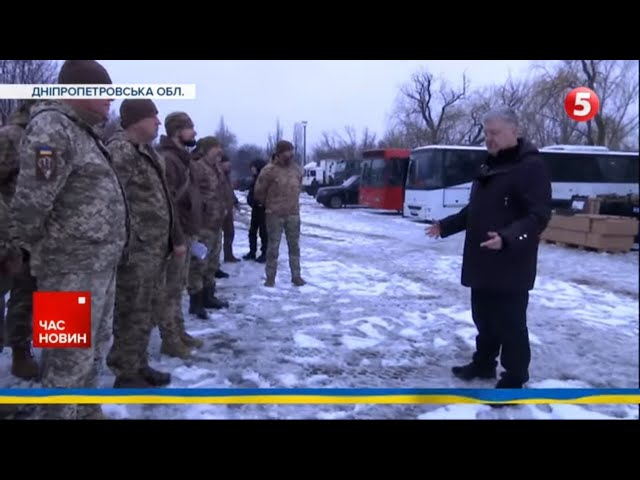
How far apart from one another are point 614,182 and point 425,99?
2.93 feet

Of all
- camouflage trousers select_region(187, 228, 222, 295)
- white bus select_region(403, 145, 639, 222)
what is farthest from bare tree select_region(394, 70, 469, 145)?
camouflage trousers select_region(187, 228, 222, 295)

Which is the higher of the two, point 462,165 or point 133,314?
point 462,165

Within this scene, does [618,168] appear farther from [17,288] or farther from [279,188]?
[17,288]

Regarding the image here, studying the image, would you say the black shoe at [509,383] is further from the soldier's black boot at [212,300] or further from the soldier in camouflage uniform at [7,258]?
the soldier in camouflage uniform at [7,258]

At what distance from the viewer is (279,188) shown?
2.56m

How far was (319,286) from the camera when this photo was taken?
302cm

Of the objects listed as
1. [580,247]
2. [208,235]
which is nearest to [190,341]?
[208,235]

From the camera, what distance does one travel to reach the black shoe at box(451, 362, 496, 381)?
2559 mm

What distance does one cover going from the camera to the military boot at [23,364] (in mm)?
2186

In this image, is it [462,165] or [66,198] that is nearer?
[66,198]

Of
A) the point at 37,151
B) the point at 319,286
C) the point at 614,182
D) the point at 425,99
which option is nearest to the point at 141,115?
the point at 37,151

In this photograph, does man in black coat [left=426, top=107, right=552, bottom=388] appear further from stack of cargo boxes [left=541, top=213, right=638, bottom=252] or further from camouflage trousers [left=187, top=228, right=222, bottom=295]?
camouflage trousers [left=187, top=228, right=222, bottom=295]

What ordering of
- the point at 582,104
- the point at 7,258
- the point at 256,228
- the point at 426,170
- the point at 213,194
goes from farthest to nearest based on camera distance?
the point at 256,228 < the point at 213,194 < the point at 426,170 < the point at 582,104 < the point at 7,258

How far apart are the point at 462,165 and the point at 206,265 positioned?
1.73 meters
